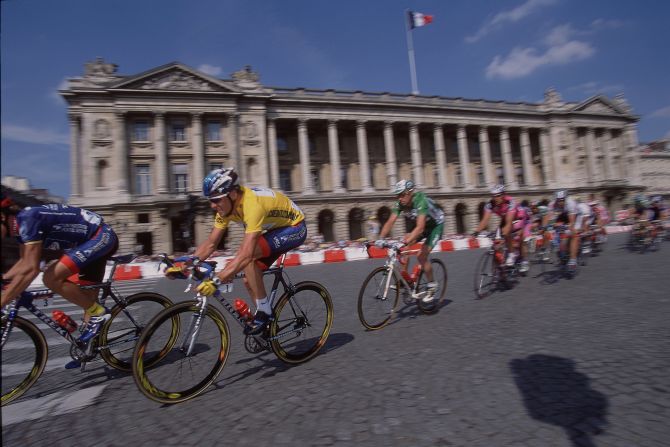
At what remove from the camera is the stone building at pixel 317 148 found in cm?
3056

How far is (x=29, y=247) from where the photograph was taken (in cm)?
314

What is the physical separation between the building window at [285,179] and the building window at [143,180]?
12.0 m

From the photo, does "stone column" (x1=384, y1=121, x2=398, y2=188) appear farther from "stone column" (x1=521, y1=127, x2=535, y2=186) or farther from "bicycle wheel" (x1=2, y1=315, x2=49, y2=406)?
"bicycle wheel" (x1=2, y1=315, x2=49, y2=406)

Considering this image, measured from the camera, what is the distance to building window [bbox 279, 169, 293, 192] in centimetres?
3825

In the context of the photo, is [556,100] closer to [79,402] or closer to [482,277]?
[482,277]

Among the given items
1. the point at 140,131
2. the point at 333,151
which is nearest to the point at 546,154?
the point at 333,151

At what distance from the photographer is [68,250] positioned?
3607 millimetres

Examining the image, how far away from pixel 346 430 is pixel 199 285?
1578 mm

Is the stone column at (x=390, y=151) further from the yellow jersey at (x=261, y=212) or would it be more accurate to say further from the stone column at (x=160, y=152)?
the yellow jersey at (x=261, y=212)

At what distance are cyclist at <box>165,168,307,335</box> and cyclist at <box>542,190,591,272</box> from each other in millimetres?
6452

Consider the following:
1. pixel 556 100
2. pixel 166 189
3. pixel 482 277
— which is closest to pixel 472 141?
pixel 556 100

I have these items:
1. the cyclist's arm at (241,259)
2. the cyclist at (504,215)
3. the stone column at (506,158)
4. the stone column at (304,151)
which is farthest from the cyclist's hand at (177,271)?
the stone column at (506,158)

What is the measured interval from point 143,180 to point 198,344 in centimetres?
3312

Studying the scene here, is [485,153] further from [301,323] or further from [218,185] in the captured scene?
[218,185]
